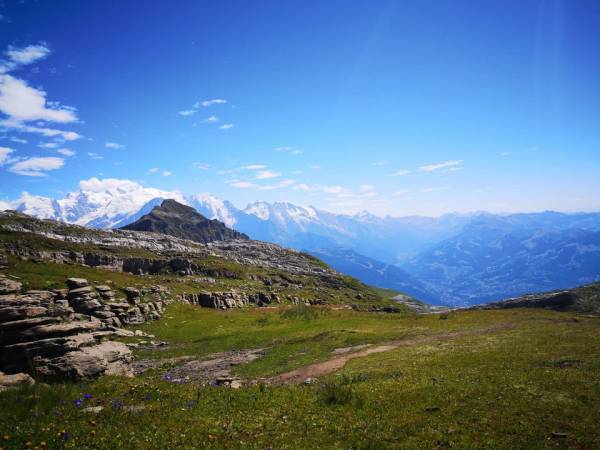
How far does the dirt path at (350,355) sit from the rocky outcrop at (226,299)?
179 feet

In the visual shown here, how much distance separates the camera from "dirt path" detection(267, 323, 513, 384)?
30.3 meters

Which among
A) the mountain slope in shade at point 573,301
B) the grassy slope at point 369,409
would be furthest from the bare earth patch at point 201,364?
the mountain slope in shade at point 573,301

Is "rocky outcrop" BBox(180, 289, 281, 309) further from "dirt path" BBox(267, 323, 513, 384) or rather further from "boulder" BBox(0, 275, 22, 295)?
"dirt path" BBox(267, 323, 513, 384)

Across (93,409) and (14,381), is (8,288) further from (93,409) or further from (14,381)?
(93,409)

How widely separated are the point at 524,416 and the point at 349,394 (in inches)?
331

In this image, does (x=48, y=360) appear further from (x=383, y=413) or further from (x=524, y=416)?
(x=524, y=416)

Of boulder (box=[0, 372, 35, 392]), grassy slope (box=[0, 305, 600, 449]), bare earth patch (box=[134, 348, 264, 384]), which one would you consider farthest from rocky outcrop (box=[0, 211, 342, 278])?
grassy slope (box=[0, 305, 600, 449])

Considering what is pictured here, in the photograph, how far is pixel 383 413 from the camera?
59.2 ft

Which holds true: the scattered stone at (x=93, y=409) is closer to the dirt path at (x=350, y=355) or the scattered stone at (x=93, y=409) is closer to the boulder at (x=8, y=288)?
the dirt path at (x=350, y=355)

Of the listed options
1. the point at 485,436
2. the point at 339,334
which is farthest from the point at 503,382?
the point at 339,334

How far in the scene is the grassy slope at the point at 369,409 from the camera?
14711 mm

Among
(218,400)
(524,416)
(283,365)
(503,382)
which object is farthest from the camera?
(283,365)

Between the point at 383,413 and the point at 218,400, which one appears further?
the point at 218,400

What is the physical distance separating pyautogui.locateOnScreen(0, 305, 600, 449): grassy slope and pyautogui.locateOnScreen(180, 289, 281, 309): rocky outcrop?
62.0 m
